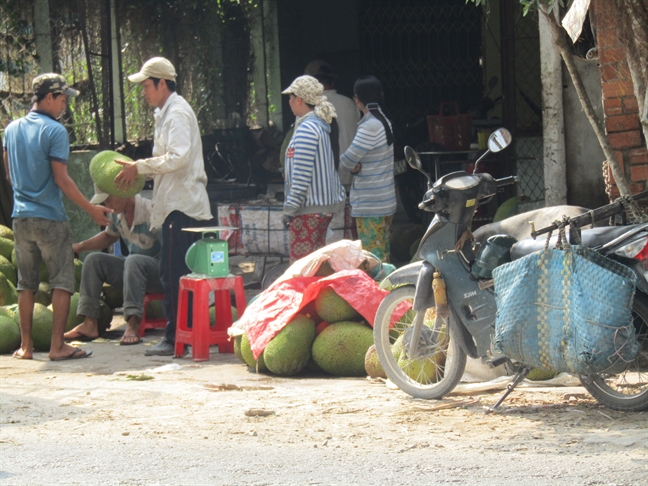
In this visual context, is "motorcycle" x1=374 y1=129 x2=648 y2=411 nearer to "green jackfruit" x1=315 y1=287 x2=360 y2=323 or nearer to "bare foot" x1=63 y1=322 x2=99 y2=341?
"green jackfruit" x1=315 y1=287 x2=360 y2=323

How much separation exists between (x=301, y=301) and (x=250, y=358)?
1.64 feet

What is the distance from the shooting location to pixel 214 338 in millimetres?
6680

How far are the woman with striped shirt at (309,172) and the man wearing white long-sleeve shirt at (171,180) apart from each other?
651 mm

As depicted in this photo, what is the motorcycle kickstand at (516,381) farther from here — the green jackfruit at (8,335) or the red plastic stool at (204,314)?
the green jackfruit at (8,335)

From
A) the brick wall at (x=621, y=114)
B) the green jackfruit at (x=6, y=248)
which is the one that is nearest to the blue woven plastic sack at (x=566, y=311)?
the brick wall at (x=621, y=114)

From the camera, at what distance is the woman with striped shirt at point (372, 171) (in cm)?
743

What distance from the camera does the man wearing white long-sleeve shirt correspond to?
22.0 feet

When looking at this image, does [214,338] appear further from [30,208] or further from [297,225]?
[30,208]

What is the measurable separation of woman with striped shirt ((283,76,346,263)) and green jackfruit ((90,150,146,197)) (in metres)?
1.08

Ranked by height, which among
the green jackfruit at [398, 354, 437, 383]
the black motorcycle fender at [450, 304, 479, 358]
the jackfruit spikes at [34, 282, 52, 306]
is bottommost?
the green jackfruit at [398, 354, 437, 383]

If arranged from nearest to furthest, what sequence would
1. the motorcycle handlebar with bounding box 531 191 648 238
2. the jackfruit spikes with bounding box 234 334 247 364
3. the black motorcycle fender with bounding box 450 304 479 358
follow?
the motorcycle handlebar with bounding box 531 191 648 238, the black motorcycle fender with bounding box 450 304 479 358, the jackfruit spikes with bounding box 234 334 247 364

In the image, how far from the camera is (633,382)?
4.62 m

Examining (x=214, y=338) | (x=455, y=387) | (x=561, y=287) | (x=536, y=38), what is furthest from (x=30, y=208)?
(x=536, y=38)

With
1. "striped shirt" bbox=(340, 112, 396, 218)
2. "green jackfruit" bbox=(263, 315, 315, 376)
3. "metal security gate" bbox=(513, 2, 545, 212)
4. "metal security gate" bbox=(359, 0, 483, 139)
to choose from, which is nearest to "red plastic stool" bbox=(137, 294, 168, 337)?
"striped shirt" bbox=(340, 112, 396, 218)
